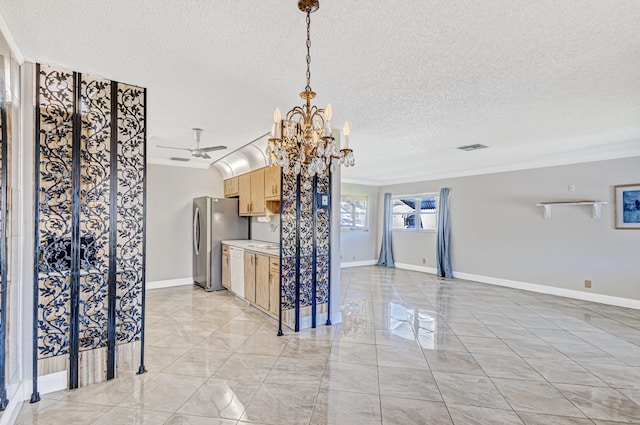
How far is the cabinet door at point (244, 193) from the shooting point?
543 centimetres

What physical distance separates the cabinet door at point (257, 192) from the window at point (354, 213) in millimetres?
3510

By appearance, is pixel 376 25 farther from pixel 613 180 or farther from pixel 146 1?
pixel 613 180

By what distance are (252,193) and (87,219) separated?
2.89 meters

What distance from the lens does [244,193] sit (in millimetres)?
5625

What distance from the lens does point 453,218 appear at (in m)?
7.30

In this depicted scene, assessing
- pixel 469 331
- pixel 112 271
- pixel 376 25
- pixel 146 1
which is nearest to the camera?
pixel 146 1

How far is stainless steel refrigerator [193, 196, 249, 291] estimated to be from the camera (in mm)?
5664

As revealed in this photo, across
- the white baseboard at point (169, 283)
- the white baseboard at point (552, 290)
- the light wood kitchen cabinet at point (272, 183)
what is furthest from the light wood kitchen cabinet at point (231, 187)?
the white baseboard at point (552, 290)

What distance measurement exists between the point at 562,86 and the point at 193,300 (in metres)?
5.47

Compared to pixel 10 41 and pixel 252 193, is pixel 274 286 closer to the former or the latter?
pixel 252 193

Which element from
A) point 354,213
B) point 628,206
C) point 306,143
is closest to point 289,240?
point 306,143

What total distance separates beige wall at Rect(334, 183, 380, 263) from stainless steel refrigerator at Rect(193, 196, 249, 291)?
324cm

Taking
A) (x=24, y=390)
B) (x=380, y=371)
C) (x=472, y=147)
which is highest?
(x=472, y=147)

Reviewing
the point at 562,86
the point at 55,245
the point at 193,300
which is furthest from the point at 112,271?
the point at 562,86
